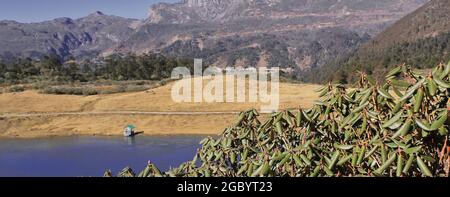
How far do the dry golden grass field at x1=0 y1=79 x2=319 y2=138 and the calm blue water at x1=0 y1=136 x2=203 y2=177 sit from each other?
7.31 ft

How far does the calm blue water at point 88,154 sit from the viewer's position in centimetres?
1750

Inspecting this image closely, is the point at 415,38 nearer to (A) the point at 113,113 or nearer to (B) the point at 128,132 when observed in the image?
(A) the point at 113,113

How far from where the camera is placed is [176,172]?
11.1 feet

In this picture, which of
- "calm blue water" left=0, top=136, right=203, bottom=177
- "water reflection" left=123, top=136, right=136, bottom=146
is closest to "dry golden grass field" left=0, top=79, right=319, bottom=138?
"water reflection" left=123, top=136, right=136, bottom=146

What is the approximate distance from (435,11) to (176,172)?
14333cm

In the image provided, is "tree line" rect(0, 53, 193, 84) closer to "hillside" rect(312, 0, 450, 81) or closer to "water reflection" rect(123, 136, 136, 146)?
"water reflection" rect(123, 136, 136, 146)

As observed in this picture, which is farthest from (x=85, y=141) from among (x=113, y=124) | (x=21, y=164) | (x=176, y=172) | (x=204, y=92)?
(x=176, y=172)

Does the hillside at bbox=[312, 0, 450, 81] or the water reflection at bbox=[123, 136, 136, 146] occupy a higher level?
the hillside at bbox=[312, 0, 450, 81]

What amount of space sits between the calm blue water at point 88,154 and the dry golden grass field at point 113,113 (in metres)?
2.23

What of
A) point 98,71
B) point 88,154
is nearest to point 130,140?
point 88,154

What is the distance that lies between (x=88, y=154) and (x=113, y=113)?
11464 mm

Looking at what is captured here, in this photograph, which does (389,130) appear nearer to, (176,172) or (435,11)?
(176,172)

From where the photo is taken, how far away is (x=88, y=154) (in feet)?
69.8

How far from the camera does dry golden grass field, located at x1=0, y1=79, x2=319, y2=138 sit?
95.6ft
